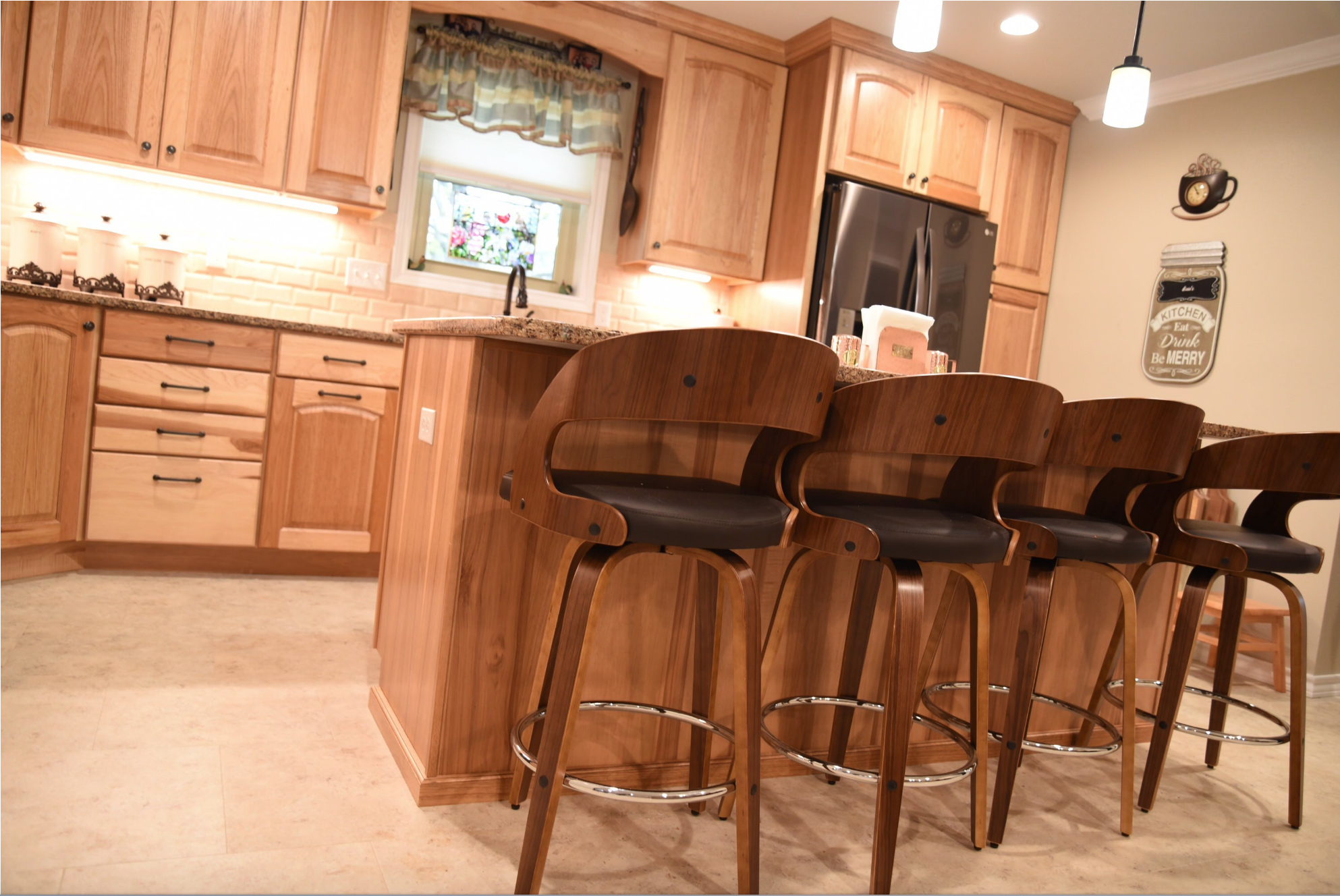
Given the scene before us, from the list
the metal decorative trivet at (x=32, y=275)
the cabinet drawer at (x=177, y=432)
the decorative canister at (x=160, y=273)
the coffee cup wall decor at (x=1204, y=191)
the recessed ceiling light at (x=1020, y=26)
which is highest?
the recessed ceiling light at (x=1020, y=26)

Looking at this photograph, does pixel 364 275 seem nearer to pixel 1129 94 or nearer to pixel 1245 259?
pixel 1129 94

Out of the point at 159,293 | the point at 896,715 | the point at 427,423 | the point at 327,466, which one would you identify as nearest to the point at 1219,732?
the point at 896,715

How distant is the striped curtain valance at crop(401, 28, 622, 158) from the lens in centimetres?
379

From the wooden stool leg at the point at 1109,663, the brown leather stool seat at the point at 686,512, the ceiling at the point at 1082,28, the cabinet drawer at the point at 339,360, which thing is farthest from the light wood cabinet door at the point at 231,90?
the wooden stool leg at the point at 1109,663

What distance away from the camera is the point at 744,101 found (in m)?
4.15

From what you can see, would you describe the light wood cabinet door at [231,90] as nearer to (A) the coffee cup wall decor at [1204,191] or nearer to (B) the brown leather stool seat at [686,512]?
(B) the brown leather stool seat at [686,512]

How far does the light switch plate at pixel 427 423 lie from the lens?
190 centimetres

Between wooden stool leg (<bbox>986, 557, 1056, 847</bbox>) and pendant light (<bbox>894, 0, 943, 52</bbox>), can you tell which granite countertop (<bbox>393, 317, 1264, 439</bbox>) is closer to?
wooden stool leg (<bbox>986, 557, 1056, 847</bbox>)

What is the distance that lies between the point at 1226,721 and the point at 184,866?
2959 millimetres

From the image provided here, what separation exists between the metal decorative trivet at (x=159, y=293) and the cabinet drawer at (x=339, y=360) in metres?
0.54

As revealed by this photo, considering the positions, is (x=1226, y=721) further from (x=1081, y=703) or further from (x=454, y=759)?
(x=454, y=759)

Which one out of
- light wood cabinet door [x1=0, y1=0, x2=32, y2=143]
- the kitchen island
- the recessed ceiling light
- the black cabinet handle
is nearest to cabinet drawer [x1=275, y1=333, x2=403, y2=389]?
the black cabinet handle

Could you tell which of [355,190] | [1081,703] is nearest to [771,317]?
[355,190]

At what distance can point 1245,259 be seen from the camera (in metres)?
3.72
